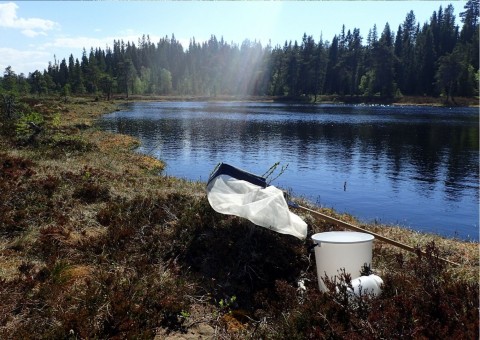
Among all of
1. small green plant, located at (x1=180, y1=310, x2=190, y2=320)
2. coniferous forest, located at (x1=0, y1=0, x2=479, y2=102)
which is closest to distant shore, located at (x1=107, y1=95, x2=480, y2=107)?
coniferous forest, located at (x1=0, y1=0, x2=479, y2=102)

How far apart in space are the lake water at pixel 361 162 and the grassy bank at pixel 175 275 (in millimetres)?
7169

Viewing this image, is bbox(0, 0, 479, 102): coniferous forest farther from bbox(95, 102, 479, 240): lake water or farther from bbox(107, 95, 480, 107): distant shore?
bbox(95, 102, 479, 240): lake water

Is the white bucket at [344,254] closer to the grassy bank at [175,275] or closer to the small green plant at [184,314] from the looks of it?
the grassy bank at [175,275]

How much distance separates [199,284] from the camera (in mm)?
6156

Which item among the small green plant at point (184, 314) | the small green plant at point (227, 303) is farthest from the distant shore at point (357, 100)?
the small green plant at point (184, 314)

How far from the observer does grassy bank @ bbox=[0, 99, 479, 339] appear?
169 inches

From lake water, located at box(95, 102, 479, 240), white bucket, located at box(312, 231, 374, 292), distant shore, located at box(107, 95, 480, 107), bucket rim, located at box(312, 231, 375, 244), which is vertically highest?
distant shore, located at box(107, 95, 480, 107)

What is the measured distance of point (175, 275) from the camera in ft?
20.5

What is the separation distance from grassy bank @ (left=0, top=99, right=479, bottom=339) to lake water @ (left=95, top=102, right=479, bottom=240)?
7.17 metres

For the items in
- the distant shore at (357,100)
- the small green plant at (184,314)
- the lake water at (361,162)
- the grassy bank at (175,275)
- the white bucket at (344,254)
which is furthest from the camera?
the distant shore at (357,100)

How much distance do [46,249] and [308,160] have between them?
21.9 metres

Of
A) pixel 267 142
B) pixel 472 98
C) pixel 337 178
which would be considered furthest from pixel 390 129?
pixel 472 98

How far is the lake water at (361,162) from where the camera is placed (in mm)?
16219

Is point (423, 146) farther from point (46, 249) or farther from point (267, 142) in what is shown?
point (46, 249)
